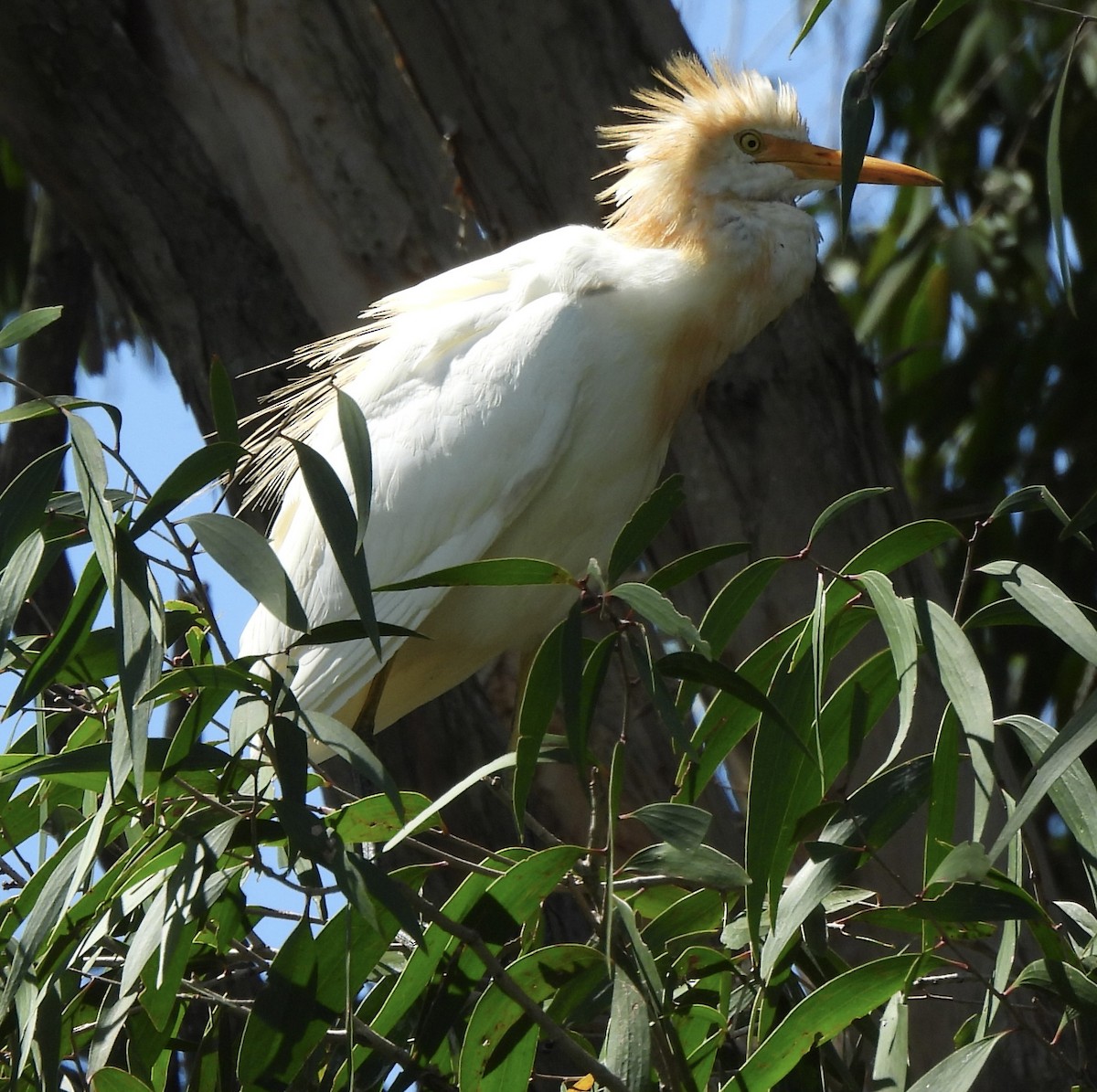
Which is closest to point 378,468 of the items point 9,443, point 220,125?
point 220,125

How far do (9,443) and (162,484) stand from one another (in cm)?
204

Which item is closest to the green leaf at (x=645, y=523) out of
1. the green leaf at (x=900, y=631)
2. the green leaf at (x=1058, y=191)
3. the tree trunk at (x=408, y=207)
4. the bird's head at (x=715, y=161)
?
the green leaf at (x=900, y=631)

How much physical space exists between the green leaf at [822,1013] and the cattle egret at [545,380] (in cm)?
87

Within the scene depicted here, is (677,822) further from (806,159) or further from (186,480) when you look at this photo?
(806,159)

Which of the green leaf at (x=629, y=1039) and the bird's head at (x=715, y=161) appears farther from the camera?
the bird's head at (x=715, y=161)

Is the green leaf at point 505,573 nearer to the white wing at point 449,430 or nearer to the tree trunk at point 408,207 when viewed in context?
the white wing at point 449,430

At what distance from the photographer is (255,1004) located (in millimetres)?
1226

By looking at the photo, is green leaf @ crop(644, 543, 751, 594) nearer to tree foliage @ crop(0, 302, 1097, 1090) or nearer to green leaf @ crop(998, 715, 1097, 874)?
tree foliage @ crop(0, 302, 1097, 1090)

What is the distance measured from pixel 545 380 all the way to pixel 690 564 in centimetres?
83

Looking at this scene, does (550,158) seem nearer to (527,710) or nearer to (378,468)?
(378,468)

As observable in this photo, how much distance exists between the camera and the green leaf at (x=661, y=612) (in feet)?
3.43

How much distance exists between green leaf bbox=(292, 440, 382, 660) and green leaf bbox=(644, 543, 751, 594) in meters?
0.23

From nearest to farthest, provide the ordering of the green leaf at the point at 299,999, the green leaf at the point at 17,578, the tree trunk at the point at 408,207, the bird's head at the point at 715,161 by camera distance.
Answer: the green leaf at the point at 17,578
the green leaf at the point at 299,999
the bird's head at the point at 715,161
the tree trunk at the point at 408,207

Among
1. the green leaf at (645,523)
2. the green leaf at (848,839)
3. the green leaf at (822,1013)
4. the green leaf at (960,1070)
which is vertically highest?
the green leaf at (645,523)
